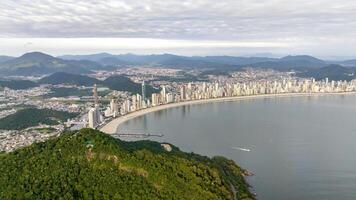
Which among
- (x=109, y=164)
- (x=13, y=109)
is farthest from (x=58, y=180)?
(x=13, y=109)

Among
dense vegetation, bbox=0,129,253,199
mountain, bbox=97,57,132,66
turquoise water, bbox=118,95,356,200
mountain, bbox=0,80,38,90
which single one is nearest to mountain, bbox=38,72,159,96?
mountain, bbox=0,80,38,90

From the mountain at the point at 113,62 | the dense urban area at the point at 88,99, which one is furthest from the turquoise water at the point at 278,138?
the mountain at the point at 113,62

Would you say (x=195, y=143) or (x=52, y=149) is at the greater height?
(x=52, y=149)

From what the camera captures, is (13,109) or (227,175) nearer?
(227,175)

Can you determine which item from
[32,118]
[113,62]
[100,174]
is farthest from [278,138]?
[113,62]

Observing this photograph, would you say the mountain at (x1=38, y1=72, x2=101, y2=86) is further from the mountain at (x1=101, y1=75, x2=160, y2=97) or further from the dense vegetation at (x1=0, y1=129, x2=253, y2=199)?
the dense vegetation at (x1=0, y1=129, x2=253, y2=199)

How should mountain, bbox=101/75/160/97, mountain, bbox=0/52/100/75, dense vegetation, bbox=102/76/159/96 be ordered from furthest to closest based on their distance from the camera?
mountain, bbox=0/52/100/75 → dense vegetation, bbox=102/76/159/96 → mountain, bbox=101/75/160/97

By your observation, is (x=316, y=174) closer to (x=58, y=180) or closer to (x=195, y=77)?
(x=58, y=180)

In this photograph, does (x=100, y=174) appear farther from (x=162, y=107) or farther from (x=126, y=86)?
(x=126, y=86)
